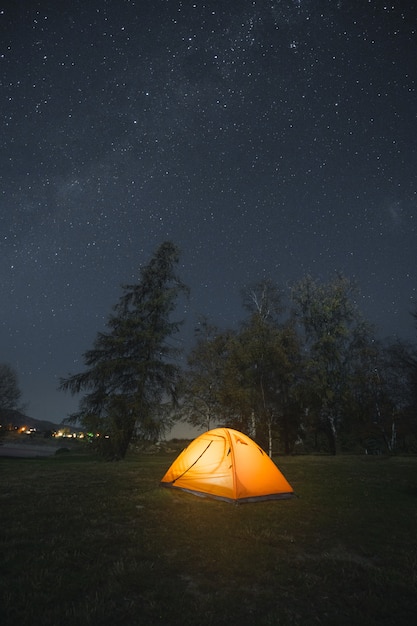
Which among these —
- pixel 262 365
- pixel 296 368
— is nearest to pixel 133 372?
pixel 262 365

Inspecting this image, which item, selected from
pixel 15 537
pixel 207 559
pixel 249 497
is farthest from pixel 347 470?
pixel 15 537

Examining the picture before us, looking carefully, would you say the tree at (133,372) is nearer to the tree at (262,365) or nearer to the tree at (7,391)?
the tree at (262,365)

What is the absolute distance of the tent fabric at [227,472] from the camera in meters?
8.28

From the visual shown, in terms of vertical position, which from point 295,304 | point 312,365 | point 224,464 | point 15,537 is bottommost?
point 15,537

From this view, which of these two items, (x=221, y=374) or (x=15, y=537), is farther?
(x=221, y=374)

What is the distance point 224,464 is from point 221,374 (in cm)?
1938

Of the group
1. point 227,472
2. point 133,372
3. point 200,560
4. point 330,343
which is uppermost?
point 330,343

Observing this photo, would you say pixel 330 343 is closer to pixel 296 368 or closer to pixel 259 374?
pixel 296 368

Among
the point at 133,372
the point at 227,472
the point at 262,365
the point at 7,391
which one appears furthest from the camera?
the point at 7,391

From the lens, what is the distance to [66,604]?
3359mm

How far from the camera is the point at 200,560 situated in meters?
4.61

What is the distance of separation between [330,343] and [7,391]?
38724 millimetres

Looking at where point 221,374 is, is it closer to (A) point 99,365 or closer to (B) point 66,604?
(A) point 99,365

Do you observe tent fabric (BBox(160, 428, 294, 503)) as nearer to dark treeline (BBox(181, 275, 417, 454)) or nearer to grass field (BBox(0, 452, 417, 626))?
grass field (BBox(0, 452, 417, 626))
